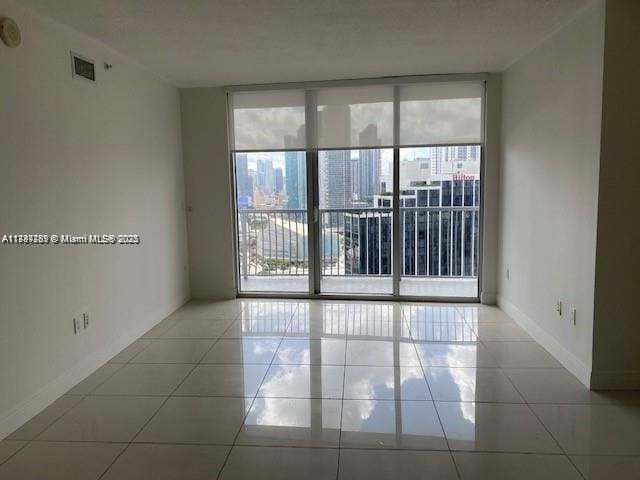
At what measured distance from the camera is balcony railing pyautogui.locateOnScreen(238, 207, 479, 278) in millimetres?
4906

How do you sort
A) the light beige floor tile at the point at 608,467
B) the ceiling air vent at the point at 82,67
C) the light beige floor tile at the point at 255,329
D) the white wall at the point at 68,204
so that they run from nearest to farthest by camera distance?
the light beige floor tile at the point at 608,467 → the white wall at the point at 68,204 → the ceiling air vent at the point at 82,67 → the light beige floor tile at the point at 255,329

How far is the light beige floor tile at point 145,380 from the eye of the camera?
279 cm

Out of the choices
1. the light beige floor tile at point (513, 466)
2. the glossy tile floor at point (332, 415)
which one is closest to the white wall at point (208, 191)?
the glossy tile floor at point (332, 415)

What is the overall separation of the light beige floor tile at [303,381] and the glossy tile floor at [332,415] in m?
0.01

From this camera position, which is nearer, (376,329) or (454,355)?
(454,355)

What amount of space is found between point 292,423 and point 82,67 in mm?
2718

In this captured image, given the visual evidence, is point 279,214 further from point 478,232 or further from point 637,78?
point 637,78

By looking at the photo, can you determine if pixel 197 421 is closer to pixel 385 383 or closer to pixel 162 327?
pixel 385 383

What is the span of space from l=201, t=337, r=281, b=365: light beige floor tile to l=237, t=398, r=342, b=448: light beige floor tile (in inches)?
25.3

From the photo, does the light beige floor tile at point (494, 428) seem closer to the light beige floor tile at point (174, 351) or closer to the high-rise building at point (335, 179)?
the light beige floor tile at point (174, 351)

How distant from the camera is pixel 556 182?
3135mm

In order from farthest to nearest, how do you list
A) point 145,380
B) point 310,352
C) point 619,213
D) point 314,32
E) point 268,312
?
point 268,312 < point 310,352 < point 314,32 < point 145,380 < point 619,213

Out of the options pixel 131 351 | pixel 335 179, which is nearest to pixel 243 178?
pixel 335 179

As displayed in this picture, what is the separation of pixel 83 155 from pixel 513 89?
360 cm
